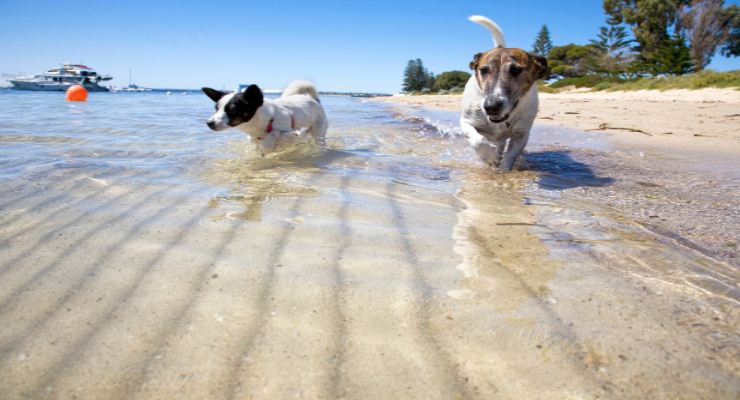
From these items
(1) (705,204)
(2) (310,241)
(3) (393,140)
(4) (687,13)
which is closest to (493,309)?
(2) (310,241)

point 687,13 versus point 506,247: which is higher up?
point 687,13

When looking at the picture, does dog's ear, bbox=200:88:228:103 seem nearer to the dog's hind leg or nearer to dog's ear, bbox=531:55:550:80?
the dog's hind leg

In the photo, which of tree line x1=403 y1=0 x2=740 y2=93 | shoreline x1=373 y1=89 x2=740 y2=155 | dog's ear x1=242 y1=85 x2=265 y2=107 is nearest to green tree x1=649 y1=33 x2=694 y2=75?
tree line x1=403 y1=0 x2=740 y2=93

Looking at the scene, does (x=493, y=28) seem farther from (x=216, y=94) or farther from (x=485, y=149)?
(x=216, y=94)

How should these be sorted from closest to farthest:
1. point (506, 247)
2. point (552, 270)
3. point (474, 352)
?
1. point (474, 352)
2. point (552, 270)
3. point (506, 247)

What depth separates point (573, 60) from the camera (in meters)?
48.3

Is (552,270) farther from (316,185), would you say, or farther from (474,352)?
(316,185)

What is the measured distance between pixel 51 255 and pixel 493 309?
5.82 ft

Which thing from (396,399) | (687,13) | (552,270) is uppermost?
(687,13)

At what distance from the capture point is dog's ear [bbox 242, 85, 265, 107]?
15.4ft

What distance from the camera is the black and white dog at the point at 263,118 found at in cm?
472

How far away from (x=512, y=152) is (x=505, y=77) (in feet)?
2.68

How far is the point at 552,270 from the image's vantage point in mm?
1641

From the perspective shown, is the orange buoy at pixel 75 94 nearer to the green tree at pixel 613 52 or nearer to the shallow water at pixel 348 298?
the shallow water at pixel 348 298
